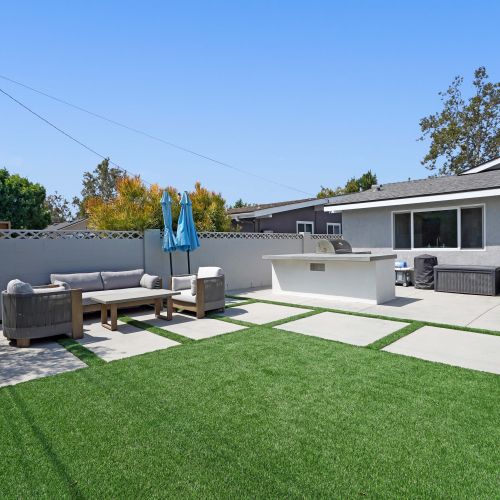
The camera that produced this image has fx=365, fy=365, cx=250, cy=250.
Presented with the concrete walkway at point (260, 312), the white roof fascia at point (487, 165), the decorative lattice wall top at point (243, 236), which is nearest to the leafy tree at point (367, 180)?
the white roof fascia at point (487, 165)

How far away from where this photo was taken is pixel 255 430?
3.14 m

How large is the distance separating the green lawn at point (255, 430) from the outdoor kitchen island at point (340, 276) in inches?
176

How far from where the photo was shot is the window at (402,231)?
13.0m

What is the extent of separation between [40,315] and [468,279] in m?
10.6

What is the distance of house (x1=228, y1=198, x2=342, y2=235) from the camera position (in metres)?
18.0

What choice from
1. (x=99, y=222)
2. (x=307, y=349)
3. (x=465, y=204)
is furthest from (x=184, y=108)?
(x=307, y=349)

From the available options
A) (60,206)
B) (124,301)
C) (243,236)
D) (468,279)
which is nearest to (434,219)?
(468,279)

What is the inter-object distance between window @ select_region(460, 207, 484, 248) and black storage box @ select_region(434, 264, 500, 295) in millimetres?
1362

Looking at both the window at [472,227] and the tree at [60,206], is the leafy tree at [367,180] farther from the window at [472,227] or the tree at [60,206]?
the tree at [60,206]

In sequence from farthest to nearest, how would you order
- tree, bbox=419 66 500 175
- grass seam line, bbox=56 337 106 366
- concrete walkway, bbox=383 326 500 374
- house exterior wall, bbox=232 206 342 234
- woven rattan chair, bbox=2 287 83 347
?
tree, bbox=419 66 500 175
house exterior wall, bbox=232 206 342 234
woven rattan chair, bbox=2 287 83 347
grass seam line, bbox=56 337 106 366
concrete walkway, bbox=383 326 500 374

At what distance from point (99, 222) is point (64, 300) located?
5845 mm

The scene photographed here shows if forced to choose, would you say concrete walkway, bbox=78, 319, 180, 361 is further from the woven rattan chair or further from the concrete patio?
the concrete patio

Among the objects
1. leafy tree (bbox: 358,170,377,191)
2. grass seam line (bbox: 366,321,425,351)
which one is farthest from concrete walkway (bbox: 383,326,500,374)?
leafy tree (bbox: 358,170,377,191)

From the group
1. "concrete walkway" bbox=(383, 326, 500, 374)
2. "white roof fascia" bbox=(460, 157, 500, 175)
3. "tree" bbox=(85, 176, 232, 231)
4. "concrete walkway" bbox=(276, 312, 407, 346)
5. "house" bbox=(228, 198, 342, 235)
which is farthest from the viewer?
"house" bbox=(228, 198, 342, 235)
